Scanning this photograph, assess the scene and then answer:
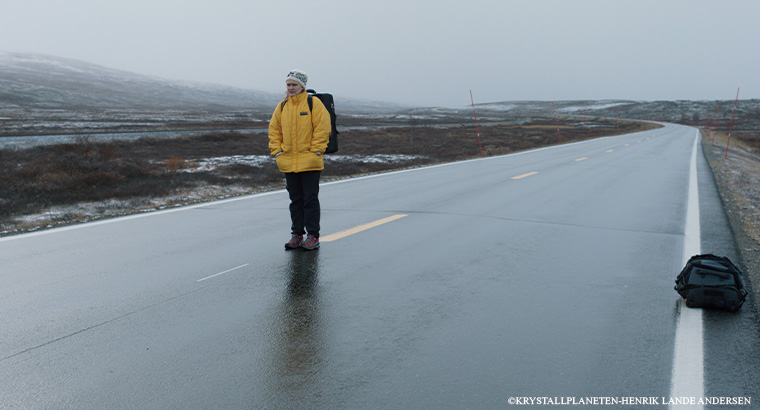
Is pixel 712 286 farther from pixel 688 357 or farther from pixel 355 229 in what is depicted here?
pixel 355 229

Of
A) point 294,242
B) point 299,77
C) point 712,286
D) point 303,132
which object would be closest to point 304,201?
point 294,242

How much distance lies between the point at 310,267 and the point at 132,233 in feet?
9.80

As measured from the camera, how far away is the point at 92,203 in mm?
11172

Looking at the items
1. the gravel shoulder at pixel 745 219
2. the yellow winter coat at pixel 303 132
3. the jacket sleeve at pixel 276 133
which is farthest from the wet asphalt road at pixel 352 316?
the jacket sleeve at pixel 276 133

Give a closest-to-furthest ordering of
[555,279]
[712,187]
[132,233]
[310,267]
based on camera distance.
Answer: [555,279] < [310,267] < [132,233] < [712,187]

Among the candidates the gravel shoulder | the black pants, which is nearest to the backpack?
the black pants

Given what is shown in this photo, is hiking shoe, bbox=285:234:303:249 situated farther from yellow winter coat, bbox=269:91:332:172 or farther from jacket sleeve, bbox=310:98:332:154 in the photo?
jacket sleeve, bbox=310:98:332:154

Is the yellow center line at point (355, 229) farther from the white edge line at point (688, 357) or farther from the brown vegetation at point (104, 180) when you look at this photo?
the brown vegetation at point (104, 180)

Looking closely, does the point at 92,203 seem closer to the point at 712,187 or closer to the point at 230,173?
the point at 230,173

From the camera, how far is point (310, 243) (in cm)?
596

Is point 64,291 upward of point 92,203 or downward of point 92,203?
upward

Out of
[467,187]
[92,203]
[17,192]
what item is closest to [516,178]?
[467,187]

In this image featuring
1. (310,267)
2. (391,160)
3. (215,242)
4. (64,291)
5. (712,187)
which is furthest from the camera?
(391,160)

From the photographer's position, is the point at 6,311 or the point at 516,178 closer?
the point at 6,311
